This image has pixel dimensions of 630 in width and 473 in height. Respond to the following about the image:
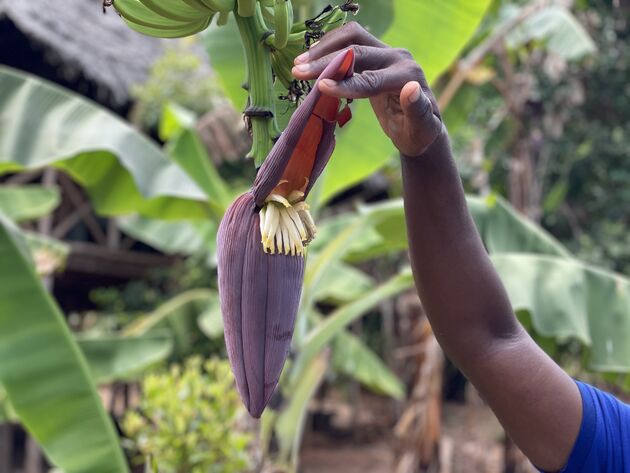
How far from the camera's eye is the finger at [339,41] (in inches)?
24.1

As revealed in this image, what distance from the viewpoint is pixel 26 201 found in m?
3.89

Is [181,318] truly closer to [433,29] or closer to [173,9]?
[433,29]

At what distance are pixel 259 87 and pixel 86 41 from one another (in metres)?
5.62

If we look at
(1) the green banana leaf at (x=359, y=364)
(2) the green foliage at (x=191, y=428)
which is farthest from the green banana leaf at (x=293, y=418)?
(1) the green banana leaf at (x=359, y=364)

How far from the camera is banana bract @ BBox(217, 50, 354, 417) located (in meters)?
0.60

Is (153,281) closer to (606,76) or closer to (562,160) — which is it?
(562,160)

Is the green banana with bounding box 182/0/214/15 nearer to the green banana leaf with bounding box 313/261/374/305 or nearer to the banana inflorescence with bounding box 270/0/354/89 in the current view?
the banana inflorescence with bounding box 270/0/354/89

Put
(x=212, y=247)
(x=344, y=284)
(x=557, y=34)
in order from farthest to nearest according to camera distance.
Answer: (x=557, y=34) < (x=344, y=284) < (x=212, y=247)

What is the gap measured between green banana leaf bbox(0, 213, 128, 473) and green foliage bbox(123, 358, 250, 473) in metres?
0.48

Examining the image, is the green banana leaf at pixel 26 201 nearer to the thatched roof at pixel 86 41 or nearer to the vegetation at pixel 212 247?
the vegetation at pixel 212 247

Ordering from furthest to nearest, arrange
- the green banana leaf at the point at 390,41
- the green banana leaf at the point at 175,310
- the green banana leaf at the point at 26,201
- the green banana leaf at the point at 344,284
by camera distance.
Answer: the green banana leaf at the point at 175,310, the green banana leaf at the point at 344,284, the green banana leaf at the point at 26,201, the green banana leaf at the point at 390,41

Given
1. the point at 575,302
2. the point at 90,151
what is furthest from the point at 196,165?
the point at 575,302

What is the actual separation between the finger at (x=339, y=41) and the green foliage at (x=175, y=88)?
201 inches

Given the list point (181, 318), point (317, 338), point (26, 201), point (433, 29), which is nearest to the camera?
point (433, 29)
